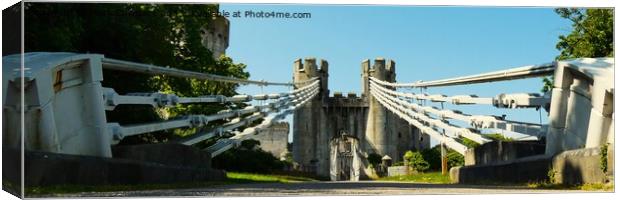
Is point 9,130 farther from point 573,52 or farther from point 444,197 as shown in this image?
point 573,52

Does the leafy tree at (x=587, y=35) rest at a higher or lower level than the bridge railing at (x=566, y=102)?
higher

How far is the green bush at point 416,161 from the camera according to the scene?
15117 mm

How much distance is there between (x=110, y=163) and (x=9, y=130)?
2.96 ft

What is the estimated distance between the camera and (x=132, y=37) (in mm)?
10406

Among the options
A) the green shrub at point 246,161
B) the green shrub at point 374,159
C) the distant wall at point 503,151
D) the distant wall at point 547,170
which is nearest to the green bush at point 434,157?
the green shrub at point 246,161

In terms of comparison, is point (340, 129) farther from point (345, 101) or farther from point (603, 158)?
point (603, 158)

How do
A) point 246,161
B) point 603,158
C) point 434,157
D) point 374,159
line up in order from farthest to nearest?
1. point 374,159
2. point 434,157
3. point 246,161
4. point 603,158

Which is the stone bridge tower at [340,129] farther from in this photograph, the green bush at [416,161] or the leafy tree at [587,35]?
the leafy tree at [587,35]

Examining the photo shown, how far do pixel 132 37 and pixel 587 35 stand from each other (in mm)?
5380

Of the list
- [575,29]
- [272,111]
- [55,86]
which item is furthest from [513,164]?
[272,111]

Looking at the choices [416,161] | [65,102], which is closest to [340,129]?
[416,161]

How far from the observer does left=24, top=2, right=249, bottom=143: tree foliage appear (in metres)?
8.41

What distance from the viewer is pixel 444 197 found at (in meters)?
7.30

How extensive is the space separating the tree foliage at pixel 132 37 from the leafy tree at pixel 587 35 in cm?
376
